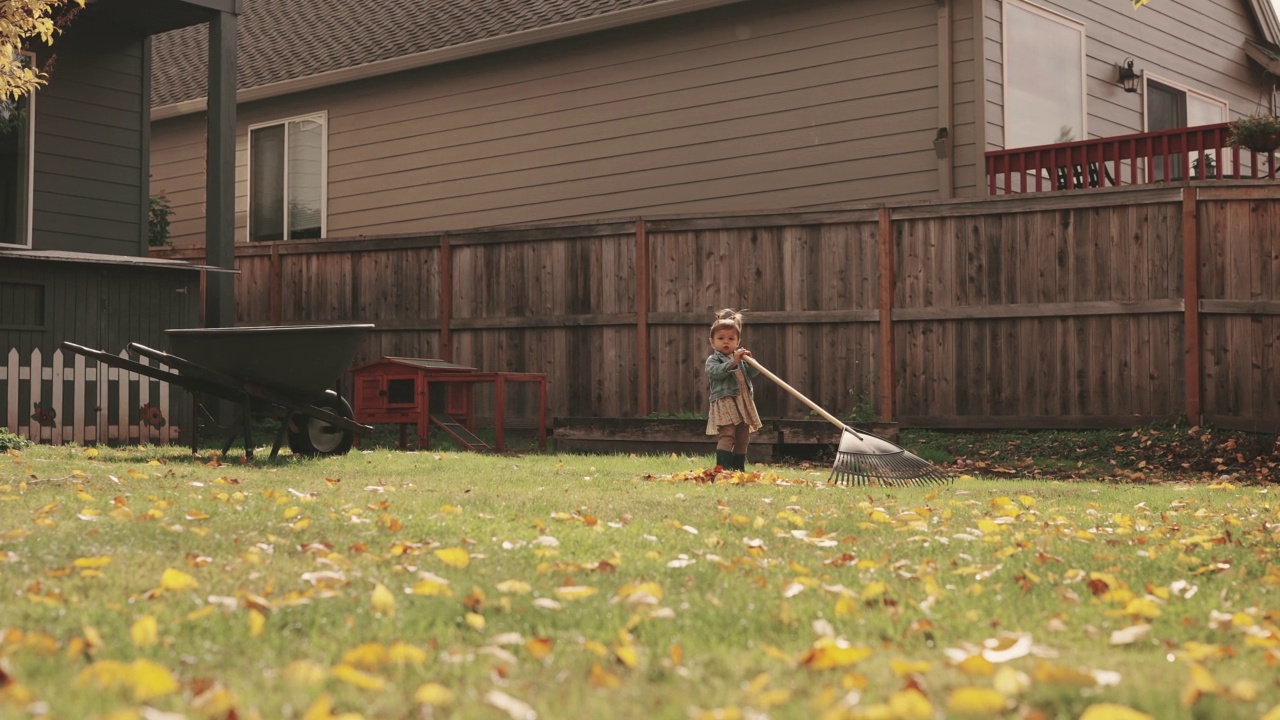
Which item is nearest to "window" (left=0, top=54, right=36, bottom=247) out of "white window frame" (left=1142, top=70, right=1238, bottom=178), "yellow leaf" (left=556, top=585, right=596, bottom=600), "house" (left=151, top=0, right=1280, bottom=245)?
"house" (left=151, top=0, right=1280, bottom=245)

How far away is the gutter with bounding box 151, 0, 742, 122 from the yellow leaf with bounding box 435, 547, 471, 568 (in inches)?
455

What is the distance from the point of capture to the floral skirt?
9.12 m

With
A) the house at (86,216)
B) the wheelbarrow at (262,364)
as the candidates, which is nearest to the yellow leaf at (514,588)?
the wheelbarrow at (262,364)

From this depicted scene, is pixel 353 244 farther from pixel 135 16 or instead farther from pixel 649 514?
pixel 649 514

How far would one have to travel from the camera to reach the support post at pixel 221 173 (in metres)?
12.9

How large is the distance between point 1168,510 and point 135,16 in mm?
11539

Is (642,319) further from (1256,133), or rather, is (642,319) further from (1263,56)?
(1263,56)

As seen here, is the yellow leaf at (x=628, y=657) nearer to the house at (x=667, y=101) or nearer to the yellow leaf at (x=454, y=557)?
the yellow leaf at (x=454, y=557)

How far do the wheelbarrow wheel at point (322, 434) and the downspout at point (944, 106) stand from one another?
7177 millimetres

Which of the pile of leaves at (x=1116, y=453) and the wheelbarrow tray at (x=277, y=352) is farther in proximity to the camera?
the pile of leaves at (x=1116, y=453)

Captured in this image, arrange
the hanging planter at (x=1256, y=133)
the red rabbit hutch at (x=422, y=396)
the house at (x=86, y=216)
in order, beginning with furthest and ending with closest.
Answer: the hanging planter at (x=1256, y=133) → the red rabbit hutch at (x=422, y=396) → the house at (x=86, y=216)

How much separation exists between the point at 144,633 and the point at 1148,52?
644 inches

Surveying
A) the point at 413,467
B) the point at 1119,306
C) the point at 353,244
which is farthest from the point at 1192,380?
the point at 353,244

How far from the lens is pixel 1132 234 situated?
38.0ft
